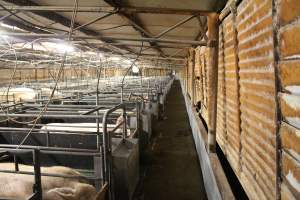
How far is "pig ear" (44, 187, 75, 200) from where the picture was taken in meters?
Result: 2.89

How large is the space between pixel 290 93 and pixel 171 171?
4948 mm

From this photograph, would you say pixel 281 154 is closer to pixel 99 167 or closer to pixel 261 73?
pixel 261 73

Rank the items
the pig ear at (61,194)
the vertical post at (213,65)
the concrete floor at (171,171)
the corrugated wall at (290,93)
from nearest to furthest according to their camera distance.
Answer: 1. the corrugated wall at (290,93)
2. the pig ear at (61,194)
3. the vertical post at (213,65)
4. the concrete floor at (171,171)

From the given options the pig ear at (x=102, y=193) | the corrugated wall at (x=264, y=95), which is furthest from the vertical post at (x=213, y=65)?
the pig ear at (x=102, y=193)

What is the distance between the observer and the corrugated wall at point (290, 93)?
1.50 metres

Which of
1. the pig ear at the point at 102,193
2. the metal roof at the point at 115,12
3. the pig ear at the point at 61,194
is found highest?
the metal roof at the point at 115,12

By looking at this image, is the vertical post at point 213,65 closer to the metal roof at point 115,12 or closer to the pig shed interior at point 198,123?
the pig shed interior at point 198,123

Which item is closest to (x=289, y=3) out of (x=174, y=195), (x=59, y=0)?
(x=59, y=0)

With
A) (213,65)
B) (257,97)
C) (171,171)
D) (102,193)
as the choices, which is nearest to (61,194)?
(102,193)

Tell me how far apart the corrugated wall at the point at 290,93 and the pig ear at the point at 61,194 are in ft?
7.03

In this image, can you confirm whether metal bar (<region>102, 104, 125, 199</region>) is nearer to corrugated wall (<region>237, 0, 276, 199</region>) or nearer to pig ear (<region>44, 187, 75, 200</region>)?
pig ear (<region>44, 187, 75, 200</region>)

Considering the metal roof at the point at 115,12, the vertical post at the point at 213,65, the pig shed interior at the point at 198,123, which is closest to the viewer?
the pig shed interior at the point at 198,123

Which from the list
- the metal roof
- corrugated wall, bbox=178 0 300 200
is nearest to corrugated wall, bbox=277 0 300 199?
corrugated wall, bbox=178 0 300 200

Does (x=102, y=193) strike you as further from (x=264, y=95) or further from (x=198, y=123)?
(x=198, y=123)
